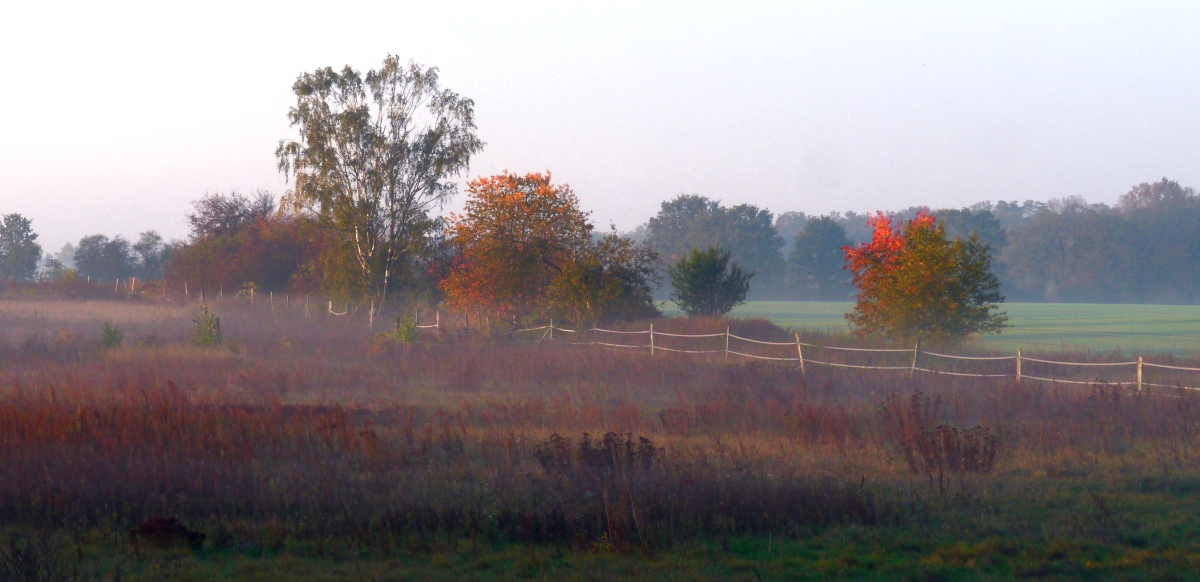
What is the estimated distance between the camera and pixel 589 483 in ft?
26.2

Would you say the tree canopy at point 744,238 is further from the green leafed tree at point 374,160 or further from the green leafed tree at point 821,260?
the green leafed tree at point 374,160

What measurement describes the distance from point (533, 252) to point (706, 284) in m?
8.07

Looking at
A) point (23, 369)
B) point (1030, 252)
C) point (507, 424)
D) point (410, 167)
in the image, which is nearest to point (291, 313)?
point (410, 167)

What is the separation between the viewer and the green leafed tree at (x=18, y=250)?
73.6 metres

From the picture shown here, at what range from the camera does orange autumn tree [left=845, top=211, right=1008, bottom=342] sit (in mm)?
22875

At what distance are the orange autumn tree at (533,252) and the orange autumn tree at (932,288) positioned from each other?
856 cm

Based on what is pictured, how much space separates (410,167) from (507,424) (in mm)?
25911

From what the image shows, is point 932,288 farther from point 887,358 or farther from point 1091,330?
point 1091,330

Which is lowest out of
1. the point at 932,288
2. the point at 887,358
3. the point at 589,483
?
the point at 589,483

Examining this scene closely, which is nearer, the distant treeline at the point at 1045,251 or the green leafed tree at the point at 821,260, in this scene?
the distant treeline at the point at 1045,251

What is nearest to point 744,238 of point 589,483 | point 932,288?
point 932,288

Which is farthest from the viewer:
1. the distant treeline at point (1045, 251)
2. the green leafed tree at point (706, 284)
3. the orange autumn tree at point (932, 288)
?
the distant treeline at point (1045, 251)

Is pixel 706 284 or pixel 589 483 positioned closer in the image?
pixel 589 483

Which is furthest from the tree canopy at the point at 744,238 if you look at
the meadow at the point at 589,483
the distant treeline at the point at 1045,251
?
the meadow at the point at 589,483
